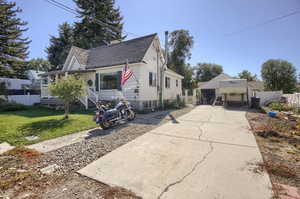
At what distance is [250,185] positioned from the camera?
2184 millimetres

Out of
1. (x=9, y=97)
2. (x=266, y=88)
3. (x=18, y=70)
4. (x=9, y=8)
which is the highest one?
(x=9, y=8)

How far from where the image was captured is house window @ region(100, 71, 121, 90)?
11.1 metres

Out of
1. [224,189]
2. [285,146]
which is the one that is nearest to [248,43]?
[285,146]

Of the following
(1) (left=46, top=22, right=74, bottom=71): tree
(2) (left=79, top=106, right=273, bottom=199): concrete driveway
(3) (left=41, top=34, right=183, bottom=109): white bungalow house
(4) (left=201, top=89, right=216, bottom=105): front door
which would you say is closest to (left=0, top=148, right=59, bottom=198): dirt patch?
(2) (left=79, top=106, right=273, bottom=199): concrete driveway

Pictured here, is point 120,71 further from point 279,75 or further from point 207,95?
point 279,75

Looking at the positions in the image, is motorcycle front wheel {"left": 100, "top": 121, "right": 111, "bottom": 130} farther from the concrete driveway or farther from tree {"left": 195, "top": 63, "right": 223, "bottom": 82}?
tree {"left": 195, "top": 63, "right": 223, "bottom": 82}

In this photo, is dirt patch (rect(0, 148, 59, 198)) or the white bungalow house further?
the white bungalow house

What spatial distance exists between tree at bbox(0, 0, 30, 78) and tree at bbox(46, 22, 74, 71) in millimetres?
6627

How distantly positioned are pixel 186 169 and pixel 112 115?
4.29 metres

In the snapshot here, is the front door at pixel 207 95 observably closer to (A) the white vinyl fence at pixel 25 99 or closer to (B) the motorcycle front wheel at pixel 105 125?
(B) the motorcycle front wheel at pixel 105 125

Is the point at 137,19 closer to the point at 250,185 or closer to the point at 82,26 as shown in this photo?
the point at 250,185

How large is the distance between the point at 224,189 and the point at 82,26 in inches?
1196

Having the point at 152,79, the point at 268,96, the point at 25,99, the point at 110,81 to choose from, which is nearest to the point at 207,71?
the point at 268,96

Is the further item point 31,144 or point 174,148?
point 31,144
